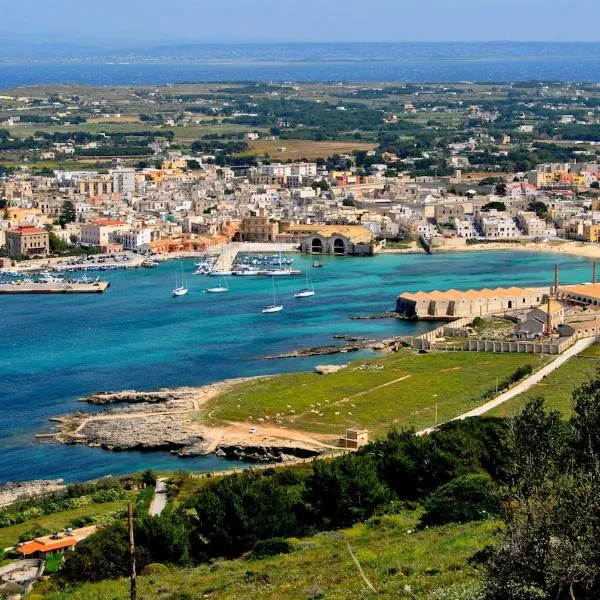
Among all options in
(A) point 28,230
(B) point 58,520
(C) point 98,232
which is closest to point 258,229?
(C) point 98,232

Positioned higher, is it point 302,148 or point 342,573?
point 342,573

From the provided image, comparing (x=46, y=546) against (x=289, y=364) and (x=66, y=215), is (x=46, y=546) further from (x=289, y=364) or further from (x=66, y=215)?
(x=66, y=215)

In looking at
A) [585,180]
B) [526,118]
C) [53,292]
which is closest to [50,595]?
[53,292]

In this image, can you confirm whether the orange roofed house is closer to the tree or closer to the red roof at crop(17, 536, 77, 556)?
the red roof at crop(17, 536, 77, 556)

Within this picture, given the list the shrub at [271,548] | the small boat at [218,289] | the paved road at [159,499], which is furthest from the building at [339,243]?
the shrub at [271,548]

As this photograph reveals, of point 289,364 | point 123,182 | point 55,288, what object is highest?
point 289,364

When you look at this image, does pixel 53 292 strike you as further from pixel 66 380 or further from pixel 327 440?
pixel 327 440
